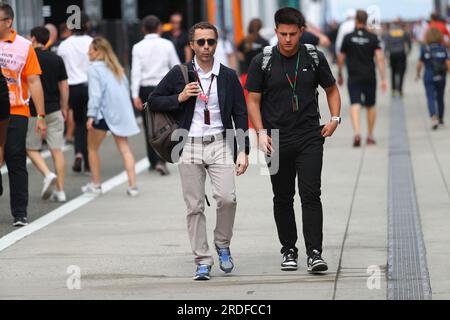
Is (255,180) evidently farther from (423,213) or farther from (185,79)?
(185,79)

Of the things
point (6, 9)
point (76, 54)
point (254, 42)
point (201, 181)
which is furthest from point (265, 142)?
point (254, 42)

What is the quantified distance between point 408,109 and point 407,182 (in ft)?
36.2

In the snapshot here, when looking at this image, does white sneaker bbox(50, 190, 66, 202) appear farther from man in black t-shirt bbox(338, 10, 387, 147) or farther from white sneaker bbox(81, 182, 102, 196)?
man in black t-shirt bbox(338, 10, 387, 147)

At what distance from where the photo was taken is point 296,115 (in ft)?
26.1

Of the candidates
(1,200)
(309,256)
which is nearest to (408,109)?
(1,200)

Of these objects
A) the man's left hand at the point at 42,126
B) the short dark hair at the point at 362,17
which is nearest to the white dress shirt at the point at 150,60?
the man's left hand at the point at 42,126

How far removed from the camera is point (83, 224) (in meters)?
10.6

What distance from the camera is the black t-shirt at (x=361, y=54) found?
1667cm

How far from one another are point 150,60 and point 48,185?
2.61 m

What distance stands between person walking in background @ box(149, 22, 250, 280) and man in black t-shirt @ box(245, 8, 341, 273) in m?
0.16

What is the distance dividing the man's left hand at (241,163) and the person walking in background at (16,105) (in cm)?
325

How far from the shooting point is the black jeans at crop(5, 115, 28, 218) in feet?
34.4

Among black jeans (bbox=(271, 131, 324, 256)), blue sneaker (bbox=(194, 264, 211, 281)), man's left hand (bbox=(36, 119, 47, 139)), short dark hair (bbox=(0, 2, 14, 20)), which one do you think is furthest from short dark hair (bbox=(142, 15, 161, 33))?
blue sneaker (bbox=(194, 264, 211, 281))

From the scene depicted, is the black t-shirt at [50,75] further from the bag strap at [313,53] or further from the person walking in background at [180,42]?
the person walking in background at [180,42]
